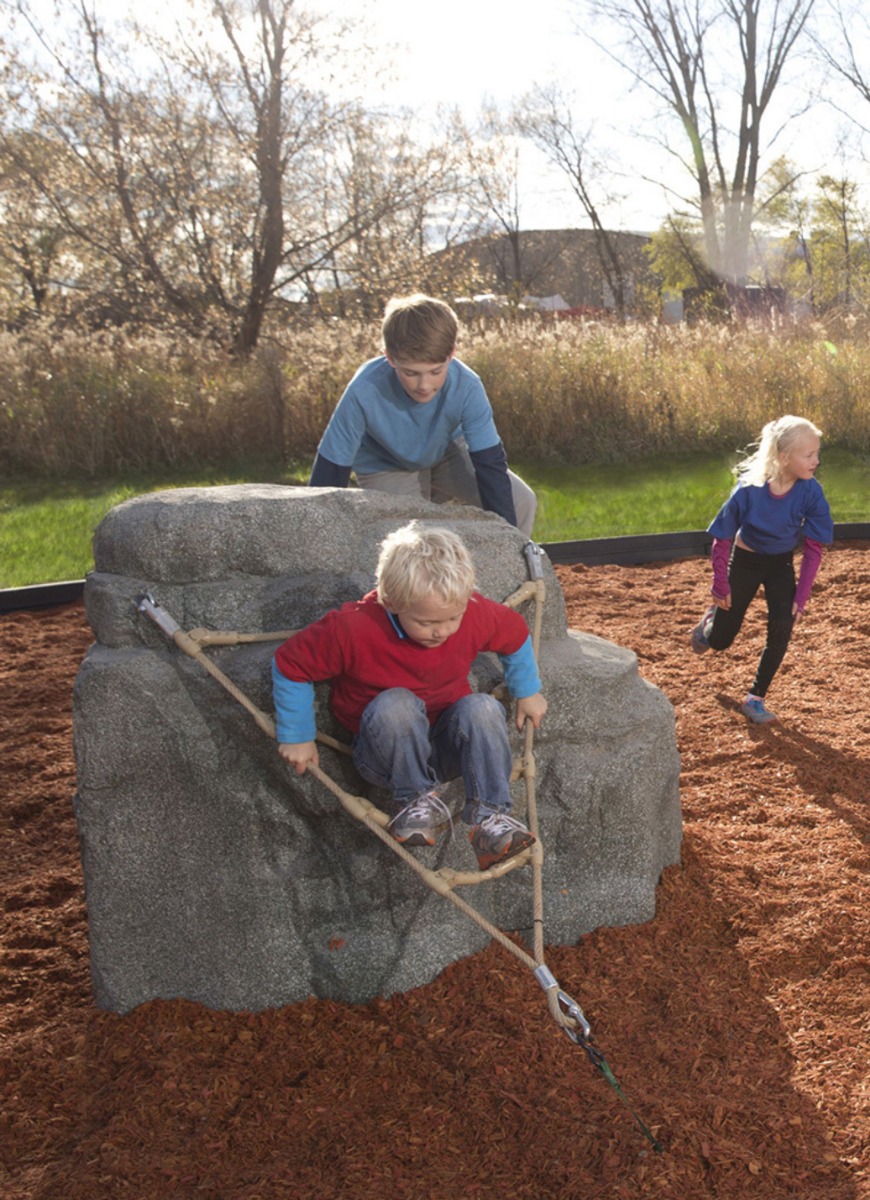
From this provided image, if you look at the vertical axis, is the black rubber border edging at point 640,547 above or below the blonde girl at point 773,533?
below

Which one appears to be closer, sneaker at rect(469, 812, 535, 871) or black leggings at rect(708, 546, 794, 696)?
sneaker at rect(469, 812, 535, 871)

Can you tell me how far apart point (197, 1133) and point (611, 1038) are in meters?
0.96

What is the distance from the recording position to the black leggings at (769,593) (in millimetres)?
4352

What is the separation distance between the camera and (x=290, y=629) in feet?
9.20

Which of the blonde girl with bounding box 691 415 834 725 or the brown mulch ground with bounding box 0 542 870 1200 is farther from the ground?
the blonde girl with bounding box 691 415 834 725

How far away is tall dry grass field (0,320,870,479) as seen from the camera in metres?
10.1

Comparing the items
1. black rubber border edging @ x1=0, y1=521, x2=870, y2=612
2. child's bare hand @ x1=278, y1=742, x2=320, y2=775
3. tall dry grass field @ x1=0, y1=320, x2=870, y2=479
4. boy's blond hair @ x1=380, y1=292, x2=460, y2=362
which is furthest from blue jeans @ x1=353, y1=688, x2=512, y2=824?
tall dry grass field @ x1=0, y1=320, x2=870, y2=479

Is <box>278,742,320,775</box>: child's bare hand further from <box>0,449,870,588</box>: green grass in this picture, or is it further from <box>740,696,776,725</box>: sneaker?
<box>0,449,870,588</box>: green grass

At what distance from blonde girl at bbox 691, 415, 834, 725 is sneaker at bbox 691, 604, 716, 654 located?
166 mm

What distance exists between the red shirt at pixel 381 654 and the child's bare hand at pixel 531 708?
0.14 m

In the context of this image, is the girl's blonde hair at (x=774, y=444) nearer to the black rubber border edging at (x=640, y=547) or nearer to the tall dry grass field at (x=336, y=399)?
the black rubber border edging at (x=640, y=547)

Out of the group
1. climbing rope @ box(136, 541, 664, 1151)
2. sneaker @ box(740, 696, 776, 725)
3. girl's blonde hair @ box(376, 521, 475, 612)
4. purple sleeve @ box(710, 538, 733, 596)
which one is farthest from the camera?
sneaker @ box(740, 696, 776, 725)

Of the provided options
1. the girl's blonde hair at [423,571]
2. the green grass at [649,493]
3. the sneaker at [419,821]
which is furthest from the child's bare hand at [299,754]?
the green grass at [649,493]

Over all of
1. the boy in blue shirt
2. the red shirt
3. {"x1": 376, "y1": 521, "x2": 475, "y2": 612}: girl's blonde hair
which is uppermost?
the boy in blue shirt
